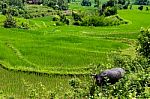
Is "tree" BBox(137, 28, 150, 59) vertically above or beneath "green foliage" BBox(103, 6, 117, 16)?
above

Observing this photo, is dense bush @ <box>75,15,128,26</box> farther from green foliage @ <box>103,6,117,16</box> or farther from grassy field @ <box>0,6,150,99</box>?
grassy field @ <box>0,6,150,99</box>

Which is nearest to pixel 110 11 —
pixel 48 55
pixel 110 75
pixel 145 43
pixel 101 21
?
pixel 101 21

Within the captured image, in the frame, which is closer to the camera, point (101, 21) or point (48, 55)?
point (48, 55)

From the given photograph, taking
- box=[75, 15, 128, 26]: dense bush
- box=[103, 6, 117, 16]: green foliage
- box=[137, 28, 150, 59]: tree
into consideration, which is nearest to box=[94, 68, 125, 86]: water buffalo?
box=[137, 28, 150, 59]: tree

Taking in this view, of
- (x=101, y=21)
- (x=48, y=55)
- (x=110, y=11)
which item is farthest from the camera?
(x=110, y=11)

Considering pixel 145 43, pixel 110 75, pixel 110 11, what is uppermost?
pixel 145 43

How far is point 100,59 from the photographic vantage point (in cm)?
2217

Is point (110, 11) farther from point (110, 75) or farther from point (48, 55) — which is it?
point (110, 75)

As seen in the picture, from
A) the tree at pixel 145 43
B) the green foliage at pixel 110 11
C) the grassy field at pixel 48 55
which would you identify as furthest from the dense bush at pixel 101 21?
the tree at pixel 145 43

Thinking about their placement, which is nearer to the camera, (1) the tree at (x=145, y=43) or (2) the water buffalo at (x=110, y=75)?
(2) the water buffalo at (x=110, y=75)

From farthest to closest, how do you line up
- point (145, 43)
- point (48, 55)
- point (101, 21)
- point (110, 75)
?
point (101, 21) < point (48, 55) < point (145, 43) < point (110, 75)

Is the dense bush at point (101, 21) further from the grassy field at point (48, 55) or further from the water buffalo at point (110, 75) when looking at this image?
the water buffalo at point (110, 75)

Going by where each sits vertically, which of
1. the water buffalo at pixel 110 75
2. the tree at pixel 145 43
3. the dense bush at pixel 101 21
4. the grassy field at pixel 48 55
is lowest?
the dense bush at pixel 101 21

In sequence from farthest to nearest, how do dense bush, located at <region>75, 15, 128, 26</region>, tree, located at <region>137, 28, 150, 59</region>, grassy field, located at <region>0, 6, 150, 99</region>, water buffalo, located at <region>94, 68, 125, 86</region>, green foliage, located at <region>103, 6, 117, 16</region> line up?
green foliage, located at <region>103, 6, 117, 16</region> < dense bush, located at <region>75, 15, 128, 26</region> < grassy field, located at <region>0, 6, 150, 99</region> < tree, located at <region>137, 28, 150, 59</region> < water buffalo, located at <region>94, 68, 125, 86</region>
